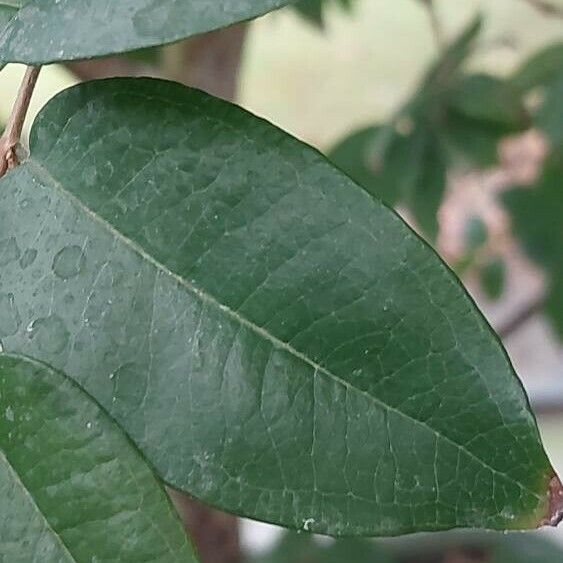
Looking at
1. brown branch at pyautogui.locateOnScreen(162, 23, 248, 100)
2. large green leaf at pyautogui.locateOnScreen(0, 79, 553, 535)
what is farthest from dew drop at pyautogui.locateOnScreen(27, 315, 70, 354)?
brown branch at pyautogui.locateOnScreen(162, 23, 248, 100)

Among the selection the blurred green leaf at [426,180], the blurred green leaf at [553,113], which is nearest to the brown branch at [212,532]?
the blurred green leaf at [426,180]

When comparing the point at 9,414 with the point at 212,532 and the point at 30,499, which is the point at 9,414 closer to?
the point at 30,499

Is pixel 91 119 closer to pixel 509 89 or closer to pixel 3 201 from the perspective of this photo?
pixel 3 201

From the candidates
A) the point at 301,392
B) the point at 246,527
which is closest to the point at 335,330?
the point at 301,392

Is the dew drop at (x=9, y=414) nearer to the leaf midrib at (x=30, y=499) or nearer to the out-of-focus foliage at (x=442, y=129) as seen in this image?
the leaf midrib at (x=30, y=499)

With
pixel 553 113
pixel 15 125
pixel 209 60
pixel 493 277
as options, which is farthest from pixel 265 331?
pixel 493 277

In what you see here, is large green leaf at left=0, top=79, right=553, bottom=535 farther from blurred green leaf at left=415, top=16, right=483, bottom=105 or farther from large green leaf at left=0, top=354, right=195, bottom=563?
blurred green leaf at left=415, top=16, right=483, bottom=105
